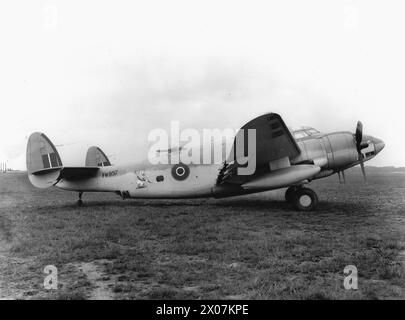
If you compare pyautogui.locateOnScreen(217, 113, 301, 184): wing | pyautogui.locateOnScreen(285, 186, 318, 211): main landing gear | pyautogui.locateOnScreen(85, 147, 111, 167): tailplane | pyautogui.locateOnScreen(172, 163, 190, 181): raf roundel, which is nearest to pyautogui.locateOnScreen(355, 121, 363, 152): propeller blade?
pyautogui.locateOnScreen(217, 113, 301, 184): wing

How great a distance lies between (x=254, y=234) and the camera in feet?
19.9

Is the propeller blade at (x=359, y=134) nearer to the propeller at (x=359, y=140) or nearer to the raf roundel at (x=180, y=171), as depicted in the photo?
the propeller at (x=359, y=140)

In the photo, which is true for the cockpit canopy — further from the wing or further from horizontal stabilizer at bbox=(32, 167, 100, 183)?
horizontal stabilizer at bbox=(32, 167, 100, 183)

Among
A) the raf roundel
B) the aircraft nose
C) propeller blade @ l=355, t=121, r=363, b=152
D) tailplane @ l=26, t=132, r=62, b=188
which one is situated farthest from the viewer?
the raf roundel

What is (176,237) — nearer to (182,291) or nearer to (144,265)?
(144,265)

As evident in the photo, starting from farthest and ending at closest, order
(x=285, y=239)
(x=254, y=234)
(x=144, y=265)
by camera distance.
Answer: (x=254, y=234), (x=285, y=239), (x=144, y=265)

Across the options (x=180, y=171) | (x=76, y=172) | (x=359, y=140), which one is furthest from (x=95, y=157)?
(x=359, y=140)

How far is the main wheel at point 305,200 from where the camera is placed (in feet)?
28.0

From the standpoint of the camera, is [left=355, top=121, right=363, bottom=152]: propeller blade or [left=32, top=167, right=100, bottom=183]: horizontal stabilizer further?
[left=32, top=167, right=100, bottom=183]: horizontal stabilizer

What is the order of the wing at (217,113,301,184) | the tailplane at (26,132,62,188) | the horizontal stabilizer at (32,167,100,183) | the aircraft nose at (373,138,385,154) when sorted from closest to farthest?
1. the wing at (217,113,301,184)
2. the aircraft nose at (373,138,385,154)
3. the tailplane at (26,132,62,188)
4. the horizontal stabilizer at (32,167,100,183)

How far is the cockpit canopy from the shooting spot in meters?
9.09

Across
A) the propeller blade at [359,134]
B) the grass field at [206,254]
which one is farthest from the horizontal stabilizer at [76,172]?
the propeller blade at [359,134]
